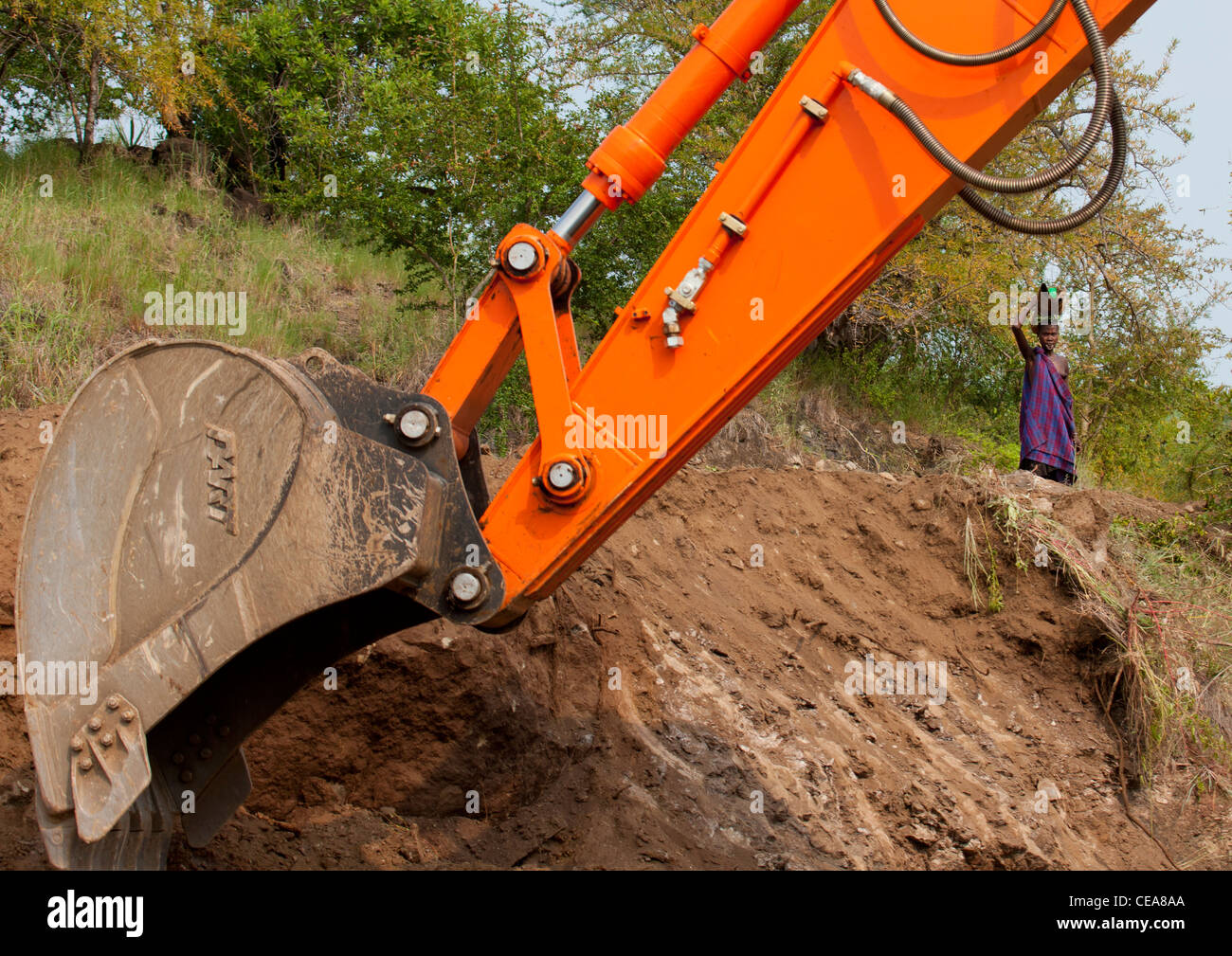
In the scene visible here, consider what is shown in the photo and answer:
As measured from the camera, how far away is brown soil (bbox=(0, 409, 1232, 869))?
4078 millimetres

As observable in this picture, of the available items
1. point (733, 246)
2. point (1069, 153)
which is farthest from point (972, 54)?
point (733, 246)

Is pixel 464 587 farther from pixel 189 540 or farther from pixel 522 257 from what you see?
pixel 522 257

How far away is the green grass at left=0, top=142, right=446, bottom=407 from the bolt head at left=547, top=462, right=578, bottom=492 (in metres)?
4.16

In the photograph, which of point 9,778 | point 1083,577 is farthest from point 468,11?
point 9,778

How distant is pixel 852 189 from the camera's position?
110 inches

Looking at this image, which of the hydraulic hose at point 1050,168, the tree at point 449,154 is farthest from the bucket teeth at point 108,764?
the tree at point 449,154

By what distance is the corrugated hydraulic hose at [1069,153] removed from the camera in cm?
256

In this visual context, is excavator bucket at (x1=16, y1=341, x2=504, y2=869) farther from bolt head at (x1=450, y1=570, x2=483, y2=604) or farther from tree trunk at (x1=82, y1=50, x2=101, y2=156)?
tree trunk at (x1=82, y1=50, x2=101, y2=156)

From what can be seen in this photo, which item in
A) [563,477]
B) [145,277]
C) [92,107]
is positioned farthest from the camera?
[92,107]

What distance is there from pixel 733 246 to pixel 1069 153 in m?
0.91

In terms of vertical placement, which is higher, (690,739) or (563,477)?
(563,477)

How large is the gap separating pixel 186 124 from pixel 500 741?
1155cm

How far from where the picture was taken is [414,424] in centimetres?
276
